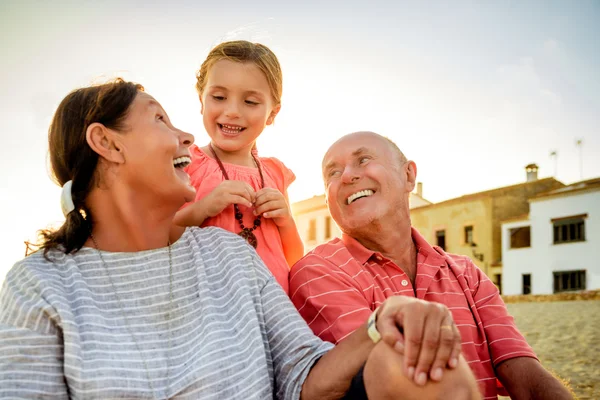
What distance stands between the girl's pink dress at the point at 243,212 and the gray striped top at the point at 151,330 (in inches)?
20.3

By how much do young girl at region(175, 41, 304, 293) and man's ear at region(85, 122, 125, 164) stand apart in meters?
0.66

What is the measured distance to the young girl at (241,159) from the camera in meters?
3.07

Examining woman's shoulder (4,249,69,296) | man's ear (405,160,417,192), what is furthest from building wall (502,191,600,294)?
woman's shoulder (4,249,69,296)

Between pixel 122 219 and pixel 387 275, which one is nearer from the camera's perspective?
pixel 122 219

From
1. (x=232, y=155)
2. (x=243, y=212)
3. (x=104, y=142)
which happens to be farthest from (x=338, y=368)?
(x=232, y=155)

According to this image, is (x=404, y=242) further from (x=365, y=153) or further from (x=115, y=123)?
(x=115, y=123)

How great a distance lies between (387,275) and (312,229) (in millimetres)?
42948

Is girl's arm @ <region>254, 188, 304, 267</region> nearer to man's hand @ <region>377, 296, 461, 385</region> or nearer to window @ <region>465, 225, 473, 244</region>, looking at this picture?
man's hand @ <region>377, 296, 461, 385</region>

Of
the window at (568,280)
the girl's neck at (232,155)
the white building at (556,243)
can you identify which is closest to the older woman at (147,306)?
the girl's neck at (232,155)

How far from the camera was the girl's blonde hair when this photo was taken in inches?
132

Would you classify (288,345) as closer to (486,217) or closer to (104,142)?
(104,142)

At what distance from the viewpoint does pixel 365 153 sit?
344 centimetres

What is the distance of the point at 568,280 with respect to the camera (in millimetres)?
30594

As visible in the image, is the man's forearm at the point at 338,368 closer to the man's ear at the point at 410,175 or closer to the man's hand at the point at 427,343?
the man's hand at the point at 427,343
